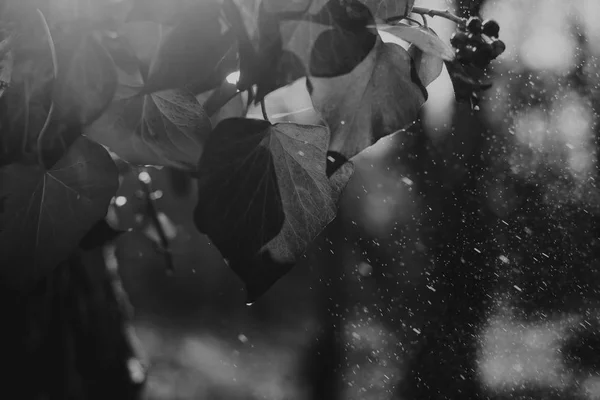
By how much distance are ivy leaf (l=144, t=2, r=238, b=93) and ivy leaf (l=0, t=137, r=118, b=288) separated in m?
0.04

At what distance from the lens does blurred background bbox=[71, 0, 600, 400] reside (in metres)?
4.13

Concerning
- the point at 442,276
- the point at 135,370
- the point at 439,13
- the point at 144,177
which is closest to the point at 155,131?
the point at 439,13

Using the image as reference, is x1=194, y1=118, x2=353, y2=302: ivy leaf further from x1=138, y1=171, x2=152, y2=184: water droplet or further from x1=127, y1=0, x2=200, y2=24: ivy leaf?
x1=138, y1=171, x2=152, y2=184: water droplet

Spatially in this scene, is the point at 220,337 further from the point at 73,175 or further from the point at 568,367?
the point at 73,175

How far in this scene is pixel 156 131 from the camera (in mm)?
170

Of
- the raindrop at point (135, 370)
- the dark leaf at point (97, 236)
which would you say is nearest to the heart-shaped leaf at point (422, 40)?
the dark leaf at point (97, 236)

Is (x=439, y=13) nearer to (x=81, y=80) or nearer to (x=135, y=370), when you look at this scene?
(x=81, y=80)

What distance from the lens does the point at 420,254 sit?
451cm

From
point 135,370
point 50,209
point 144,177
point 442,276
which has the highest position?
point 50,209

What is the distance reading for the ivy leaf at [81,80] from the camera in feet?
0.46

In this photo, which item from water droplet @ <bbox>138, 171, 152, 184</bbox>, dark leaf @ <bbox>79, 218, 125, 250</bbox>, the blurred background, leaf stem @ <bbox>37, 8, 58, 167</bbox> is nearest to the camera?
leaf stem @ <bbox>37, 8, 58, 167</bbox>

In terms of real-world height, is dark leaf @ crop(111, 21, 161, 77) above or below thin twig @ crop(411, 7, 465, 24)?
above

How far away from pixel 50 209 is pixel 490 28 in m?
0.16

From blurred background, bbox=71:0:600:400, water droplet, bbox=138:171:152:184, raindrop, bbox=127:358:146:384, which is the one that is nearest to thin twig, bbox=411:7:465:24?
water droplet, bbox=138:171:152:184
